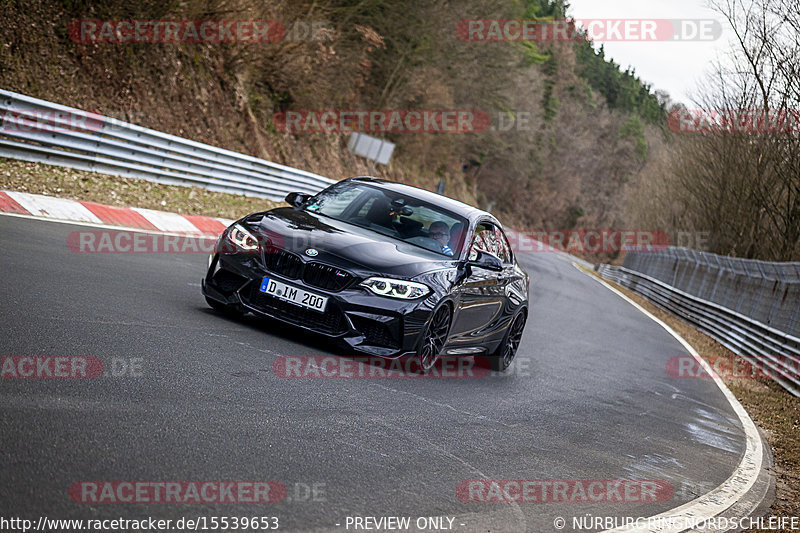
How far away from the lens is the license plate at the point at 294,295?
770 centimetres

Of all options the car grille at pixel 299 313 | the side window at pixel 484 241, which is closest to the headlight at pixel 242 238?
the car grille at pixel 299 313

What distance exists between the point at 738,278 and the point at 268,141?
1626 centimetres

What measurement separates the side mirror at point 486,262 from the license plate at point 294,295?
5.55ft

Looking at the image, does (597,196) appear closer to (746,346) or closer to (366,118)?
(366,118)

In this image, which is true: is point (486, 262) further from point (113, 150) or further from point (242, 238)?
point (113, 150)

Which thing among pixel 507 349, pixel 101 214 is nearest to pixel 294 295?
pixel 507 349

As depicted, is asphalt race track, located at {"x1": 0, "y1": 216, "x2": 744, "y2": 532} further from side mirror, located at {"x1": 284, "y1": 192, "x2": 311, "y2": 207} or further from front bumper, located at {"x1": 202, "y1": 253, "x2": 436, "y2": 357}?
side mirror, located at {"x1": 284, "y1": 192, "x2": 311, "y2": 207}

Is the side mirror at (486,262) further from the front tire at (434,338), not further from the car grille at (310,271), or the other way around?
the car grille at (310,271)

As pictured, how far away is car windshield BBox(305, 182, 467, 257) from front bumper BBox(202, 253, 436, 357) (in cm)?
106

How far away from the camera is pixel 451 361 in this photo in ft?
34.3

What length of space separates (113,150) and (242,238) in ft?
34.1

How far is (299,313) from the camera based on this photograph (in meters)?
7.79

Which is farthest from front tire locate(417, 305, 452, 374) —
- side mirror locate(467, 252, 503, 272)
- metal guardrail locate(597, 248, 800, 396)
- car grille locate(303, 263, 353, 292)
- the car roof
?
metal guardrail locate(597, 248, 800, 396)

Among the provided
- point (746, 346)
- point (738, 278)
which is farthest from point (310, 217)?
point (738, 278)
